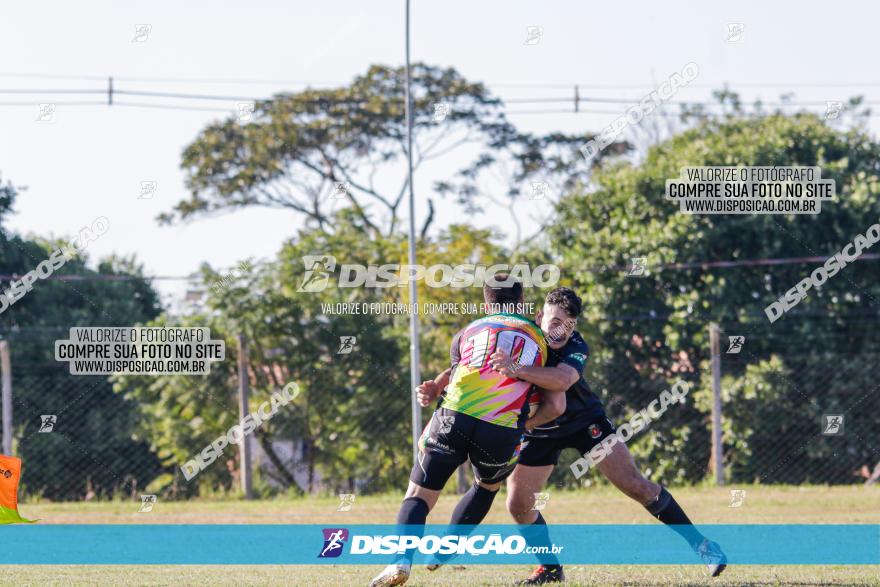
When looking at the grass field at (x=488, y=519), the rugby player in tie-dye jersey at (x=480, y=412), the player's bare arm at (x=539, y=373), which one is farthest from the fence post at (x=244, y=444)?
the player's bare arm at (x=539, y=373)

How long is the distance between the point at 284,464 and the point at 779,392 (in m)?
6.91

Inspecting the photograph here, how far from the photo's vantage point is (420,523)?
6.07 meters

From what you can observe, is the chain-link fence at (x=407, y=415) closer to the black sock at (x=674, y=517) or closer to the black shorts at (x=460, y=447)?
the black sock at (x=674, y=517)

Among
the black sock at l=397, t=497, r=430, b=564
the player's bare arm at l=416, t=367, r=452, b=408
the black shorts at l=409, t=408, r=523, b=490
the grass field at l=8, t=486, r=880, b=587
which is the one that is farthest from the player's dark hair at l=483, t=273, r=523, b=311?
the grass field at l=8, t=486, r=880, b=587

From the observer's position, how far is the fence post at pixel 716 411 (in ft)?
47.2

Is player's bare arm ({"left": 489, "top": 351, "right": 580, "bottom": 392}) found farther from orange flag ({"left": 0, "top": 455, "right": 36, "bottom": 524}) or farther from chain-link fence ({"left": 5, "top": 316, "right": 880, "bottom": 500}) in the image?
chain-link fence ({"left": 5, "top": 316, "right": 880, "bottom": 500})

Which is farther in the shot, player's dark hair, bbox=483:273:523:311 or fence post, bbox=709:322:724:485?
fence post, bbox=709:322:724:485

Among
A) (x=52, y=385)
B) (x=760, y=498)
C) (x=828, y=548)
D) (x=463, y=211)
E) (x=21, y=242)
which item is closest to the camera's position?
(x=828, y=548)

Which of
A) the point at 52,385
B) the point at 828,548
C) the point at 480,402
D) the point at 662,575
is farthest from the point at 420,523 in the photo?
the point at 52,385

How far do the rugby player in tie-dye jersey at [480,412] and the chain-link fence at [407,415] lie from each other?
28.6 feet

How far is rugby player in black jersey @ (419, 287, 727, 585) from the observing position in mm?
6656

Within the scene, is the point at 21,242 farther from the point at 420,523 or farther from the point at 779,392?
the point at 420,523

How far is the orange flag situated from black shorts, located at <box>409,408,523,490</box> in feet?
16.6

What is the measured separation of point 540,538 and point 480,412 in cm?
136
